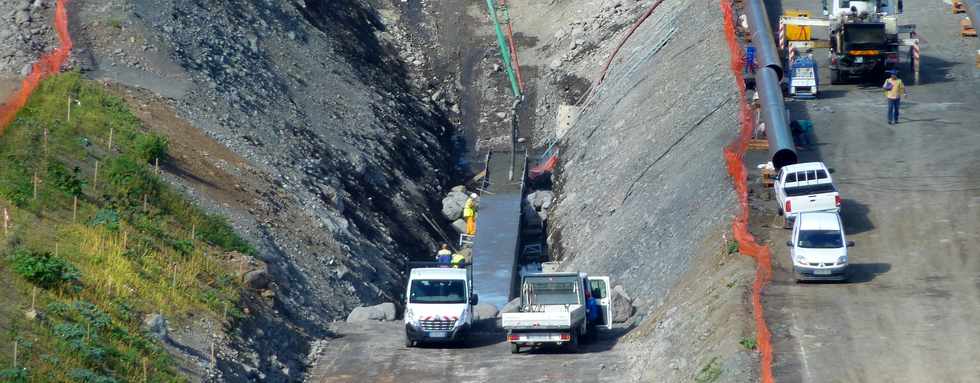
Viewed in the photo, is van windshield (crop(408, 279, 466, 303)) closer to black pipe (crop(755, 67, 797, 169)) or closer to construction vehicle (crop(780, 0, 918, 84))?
black pipe (crop(755, 67, 797, 169))

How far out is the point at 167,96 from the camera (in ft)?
177

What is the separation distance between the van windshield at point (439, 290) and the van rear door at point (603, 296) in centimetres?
346

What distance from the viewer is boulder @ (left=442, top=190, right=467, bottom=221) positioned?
2392 inches

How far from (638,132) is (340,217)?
12066mm

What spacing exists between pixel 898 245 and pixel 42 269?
70.4 ft

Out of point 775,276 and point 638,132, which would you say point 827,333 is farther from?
point 638,132

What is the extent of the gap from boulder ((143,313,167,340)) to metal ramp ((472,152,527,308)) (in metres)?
15.7

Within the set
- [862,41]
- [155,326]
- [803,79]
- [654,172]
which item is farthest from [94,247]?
[862,41]

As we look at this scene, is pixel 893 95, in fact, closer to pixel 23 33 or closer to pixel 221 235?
pixel 221 235

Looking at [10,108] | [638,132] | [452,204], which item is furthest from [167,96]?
[638,132]

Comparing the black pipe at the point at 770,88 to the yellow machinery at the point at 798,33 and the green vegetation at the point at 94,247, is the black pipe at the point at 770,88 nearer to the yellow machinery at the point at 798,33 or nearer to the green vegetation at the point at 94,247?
the yellow machinery at the point at 798,33

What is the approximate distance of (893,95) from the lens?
52344mm

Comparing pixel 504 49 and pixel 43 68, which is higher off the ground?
pixel 43 68

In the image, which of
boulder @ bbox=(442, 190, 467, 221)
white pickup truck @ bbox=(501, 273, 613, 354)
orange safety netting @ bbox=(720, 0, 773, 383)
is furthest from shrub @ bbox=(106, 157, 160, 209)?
boulder @ bbox=(442, 190, 467, 221)
